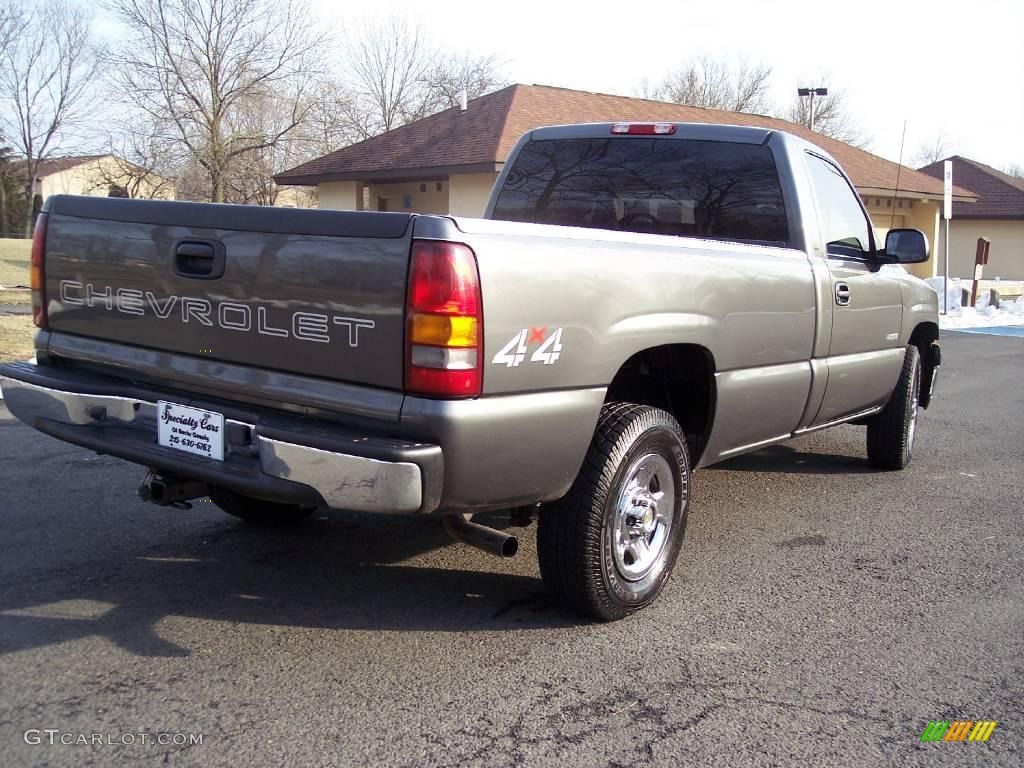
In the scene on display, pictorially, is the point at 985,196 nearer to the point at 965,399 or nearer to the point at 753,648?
the point at 965,399

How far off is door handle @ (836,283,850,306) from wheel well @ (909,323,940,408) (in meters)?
1.67

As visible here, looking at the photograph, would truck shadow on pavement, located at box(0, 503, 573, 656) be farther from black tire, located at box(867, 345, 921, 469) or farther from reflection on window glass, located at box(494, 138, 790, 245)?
black tire, located at box(867, 345, 921, 469)

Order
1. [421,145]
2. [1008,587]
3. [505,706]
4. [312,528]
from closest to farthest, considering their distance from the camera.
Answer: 1. [505,706]
2. [1008,587]
3. [312,528]
4. [421,145]

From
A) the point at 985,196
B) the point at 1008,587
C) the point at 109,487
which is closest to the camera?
the point at 1008,587

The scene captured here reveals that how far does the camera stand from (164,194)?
1136 inches

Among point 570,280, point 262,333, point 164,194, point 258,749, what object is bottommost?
point 258,749

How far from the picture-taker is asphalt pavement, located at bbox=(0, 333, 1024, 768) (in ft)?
9.36

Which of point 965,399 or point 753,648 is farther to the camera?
point 965,399

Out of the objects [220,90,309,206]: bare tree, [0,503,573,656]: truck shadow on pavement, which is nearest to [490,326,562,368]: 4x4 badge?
[0,503,573,656]: truck shadow on pavement

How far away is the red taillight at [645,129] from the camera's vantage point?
17.0 feet

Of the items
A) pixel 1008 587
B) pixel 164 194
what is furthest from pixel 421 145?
pixel 1008 587

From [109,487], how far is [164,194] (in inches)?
1011

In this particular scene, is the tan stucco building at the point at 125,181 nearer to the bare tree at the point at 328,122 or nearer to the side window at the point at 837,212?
the bare tree at the point at 328,122

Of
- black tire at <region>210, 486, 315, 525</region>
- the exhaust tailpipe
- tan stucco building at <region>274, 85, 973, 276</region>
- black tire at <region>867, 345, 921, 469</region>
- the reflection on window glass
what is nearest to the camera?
the exhaust tailpipe
